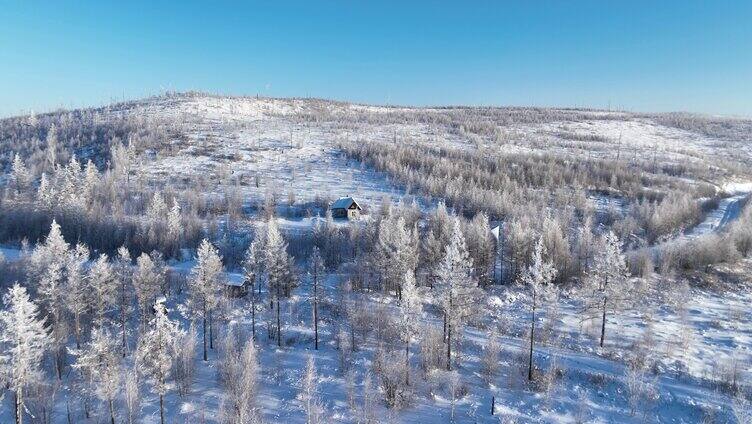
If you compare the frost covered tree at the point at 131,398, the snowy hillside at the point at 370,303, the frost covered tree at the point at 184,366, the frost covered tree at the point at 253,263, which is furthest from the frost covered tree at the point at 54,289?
the frost covered tree at the point at 253,263

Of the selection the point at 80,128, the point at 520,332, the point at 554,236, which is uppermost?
the point at 80,128

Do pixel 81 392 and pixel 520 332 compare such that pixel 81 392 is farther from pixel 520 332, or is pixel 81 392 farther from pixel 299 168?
pixel 299 168

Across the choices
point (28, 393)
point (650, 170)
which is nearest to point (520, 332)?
point (28, 393)

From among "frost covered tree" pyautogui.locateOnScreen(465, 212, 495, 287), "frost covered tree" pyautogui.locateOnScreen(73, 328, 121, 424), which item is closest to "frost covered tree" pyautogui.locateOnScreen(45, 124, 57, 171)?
"frost covered tree" pyautogui.locateOnScreen(465, 212, 495, 287)

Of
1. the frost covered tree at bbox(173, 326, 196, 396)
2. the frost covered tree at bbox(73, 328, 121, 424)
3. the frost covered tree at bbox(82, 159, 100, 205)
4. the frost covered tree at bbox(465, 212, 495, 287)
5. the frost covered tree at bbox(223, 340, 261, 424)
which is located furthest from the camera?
the frost covered tree at bbox(82, 159, 100, 205)

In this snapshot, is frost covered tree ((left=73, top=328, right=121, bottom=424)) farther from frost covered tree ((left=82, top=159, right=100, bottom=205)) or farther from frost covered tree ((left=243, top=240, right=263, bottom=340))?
frost covered tree ((left=82, top=159, right=100, bottom=205))
